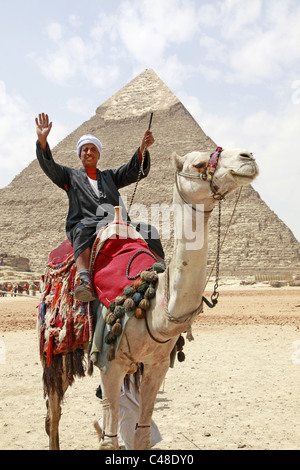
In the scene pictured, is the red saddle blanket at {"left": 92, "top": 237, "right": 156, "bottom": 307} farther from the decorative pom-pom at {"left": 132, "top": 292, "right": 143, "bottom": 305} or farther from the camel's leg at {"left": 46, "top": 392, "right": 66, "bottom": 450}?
the camel's leg at {"left": 46, "top": 392, "right": 66, "bottom": 450}

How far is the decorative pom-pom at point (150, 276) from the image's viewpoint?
2918 millimetres

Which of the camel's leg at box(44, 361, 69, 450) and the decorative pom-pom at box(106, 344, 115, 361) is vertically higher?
the decorative pom-pom at box(106, 344, 115, 361)

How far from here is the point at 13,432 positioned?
430 cm

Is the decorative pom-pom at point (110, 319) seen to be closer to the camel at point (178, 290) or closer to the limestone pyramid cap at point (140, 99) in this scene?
the camel at point (178, 290)

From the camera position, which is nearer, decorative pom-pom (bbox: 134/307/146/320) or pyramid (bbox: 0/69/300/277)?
decorative pom-pom (bbox: 134/307/146/320)

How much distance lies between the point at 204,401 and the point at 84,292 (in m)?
2.62

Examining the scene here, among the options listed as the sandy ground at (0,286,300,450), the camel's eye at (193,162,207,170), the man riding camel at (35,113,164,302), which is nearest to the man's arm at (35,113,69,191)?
the man riding camel at (35,113,164,302)

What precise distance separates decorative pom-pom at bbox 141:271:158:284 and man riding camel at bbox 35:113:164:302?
0.35 meters

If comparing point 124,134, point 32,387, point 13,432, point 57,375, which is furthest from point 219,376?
point 124,134

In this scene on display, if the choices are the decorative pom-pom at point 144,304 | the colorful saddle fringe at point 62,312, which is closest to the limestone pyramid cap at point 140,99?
the colorful saddle fringe at point 62,312

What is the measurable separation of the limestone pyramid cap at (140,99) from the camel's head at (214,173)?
146323mm

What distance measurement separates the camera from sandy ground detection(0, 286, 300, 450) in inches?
160

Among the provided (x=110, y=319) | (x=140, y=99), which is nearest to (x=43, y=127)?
(x=110, y=319)
